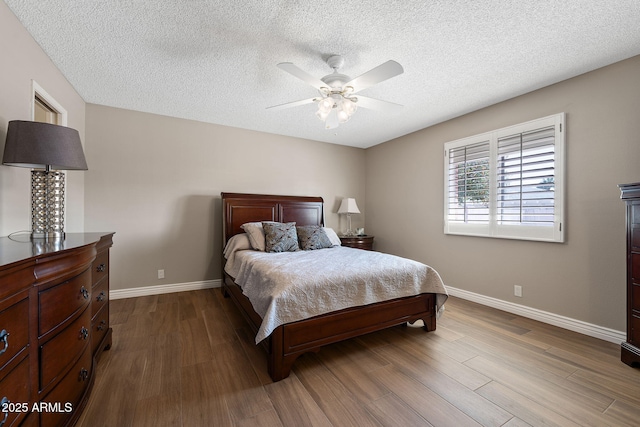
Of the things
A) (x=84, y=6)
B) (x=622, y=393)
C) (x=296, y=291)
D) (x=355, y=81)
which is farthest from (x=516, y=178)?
(x=84, y=6)

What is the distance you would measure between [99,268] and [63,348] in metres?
0.83

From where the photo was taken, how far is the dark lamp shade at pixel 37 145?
1521 millimetres

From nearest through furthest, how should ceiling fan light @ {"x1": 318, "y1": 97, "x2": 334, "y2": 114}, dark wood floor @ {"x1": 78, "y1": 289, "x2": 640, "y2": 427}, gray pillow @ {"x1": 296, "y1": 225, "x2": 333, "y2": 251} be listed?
dark wood floor @ {"x1": 78, "y1": 289, "x2": 640, "y2": 427} → ceiling fan light @ {"x1": 318, "y1": 97, "x2": 334, "y2": 114} → gray pillow @ {"x1": 296, "y1": 225, "x2": 333, "y2": 251}

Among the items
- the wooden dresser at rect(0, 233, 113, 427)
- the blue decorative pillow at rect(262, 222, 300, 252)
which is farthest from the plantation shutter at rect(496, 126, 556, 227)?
the wooden dresser at rect(0, 233, 113, 427)

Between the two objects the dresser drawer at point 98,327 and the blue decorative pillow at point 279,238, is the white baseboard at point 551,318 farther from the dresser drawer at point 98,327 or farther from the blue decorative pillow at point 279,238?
the dresser drawer at point 98,327

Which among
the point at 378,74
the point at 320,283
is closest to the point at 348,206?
the point at 320,283

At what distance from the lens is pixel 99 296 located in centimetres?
192

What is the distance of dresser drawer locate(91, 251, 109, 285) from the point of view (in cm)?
182

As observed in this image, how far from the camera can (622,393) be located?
164 centimetres

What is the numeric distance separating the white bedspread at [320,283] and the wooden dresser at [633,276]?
1259 mm

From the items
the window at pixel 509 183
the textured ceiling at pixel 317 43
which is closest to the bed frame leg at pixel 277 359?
the textured ceiling at pixel 317 43

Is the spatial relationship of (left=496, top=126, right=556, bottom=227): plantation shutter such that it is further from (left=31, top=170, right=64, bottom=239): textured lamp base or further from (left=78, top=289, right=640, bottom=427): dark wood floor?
(left=31, top=170, right=64, bottom=239): textured lamp base

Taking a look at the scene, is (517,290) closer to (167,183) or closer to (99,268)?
(99,268)

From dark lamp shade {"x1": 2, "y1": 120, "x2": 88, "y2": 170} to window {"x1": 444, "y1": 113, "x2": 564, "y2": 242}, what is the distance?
4013mm
